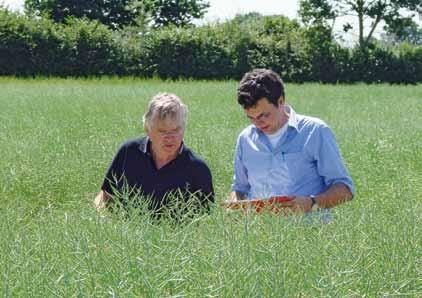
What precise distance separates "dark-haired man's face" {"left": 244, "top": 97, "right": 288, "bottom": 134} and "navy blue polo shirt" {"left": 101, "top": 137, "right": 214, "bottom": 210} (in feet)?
1.19

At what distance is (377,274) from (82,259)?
2.69 ft

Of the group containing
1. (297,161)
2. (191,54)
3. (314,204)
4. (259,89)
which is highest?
(259,89)

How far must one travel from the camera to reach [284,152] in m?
4.07

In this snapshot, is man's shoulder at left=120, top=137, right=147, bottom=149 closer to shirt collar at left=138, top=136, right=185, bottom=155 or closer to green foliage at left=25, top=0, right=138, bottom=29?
shirt collar at left=138, top=136, right=185, bottom=155

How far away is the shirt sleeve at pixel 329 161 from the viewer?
398 centimetres

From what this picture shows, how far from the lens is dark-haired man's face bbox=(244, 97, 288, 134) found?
12.9ft

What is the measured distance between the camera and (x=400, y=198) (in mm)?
4102

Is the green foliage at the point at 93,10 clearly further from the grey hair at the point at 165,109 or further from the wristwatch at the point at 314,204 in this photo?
the wristwatch at the point at 314,204

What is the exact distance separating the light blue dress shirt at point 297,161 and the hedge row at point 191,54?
24.0 meters

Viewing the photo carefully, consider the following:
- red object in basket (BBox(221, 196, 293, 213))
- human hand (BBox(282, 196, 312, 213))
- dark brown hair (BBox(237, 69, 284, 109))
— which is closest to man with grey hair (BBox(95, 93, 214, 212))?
dark brown hair (BBox(237, 69, 284, 109))

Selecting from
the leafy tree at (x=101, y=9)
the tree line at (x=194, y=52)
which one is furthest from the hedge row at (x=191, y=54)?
the leafy tree at (x=101, y=9)

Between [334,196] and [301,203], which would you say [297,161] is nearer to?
[334,196]

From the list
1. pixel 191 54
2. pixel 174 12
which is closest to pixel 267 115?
pixel 191 54

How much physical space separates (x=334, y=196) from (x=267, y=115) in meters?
0.51
